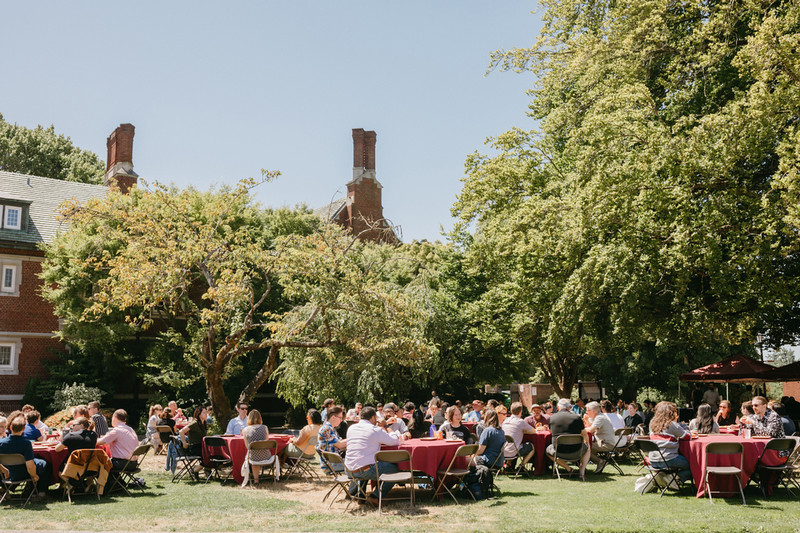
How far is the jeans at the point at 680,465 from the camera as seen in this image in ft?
36.5

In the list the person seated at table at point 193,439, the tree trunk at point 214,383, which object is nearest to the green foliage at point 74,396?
the tree trunk at point 214,383

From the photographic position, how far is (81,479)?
11.2 meters

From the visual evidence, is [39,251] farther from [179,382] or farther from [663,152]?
[663,152]

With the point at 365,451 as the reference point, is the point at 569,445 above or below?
below

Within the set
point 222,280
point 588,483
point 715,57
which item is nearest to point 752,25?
point 715,57

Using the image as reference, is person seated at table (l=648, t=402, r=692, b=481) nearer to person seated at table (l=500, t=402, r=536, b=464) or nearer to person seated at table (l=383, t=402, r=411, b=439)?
person seated at table (l=500, t=402, r=536, b=464)

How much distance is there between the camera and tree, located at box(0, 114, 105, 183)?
43.2m

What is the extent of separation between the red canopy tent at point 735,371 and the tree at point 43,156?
3604 centimetres

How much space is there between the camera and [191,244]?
707 inches

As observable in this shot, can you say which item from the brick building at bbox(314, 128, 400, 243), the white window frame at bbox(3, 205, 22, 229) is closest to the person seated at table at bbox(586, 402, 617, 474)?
the white window frame at bbox(3, 205, 22, 229)

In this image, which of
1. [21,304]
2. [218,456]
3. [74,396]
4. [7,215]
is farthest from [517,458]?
[7,215]

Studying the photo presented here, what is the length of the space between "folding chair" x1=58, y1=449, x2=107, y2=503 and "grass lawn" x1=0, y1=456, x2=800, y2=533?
29 centimetres

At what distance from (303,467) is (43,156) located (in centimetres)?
3792

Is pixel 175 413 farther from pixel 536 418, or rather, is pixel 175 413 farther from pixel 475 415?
pixel 536 418
